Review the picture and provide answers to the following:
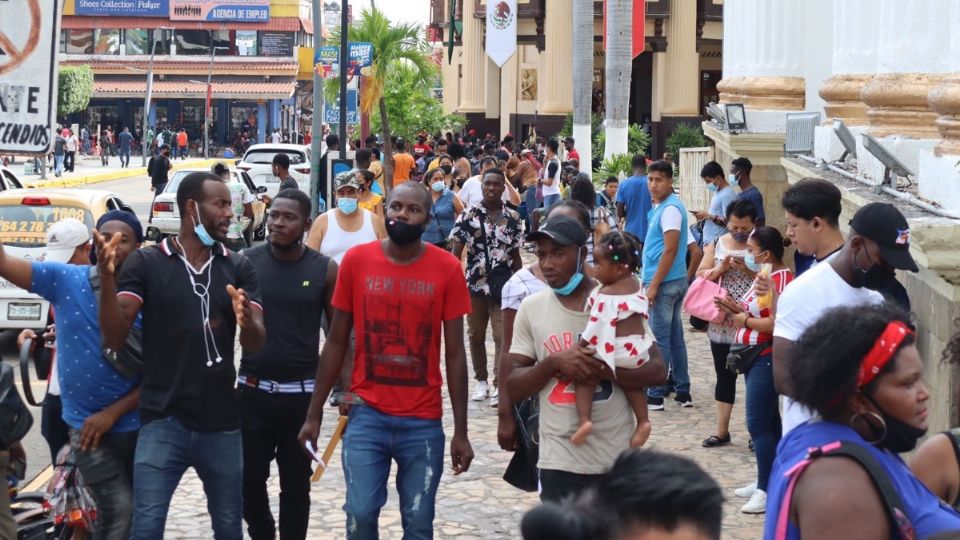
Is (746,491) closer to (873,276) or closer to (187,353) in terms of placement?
(873,276)

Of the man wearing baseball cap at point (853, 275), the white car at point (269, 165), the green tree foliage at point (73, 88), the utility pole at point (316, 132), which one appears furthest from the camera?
the green tree foliage at point (73, 88)

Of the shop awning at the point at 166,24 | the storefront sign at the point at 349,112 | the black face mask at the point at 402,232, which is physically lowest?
the black face mask at the point at 402,232

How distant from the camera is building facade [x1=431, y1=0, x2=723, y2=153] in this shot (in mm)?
44281

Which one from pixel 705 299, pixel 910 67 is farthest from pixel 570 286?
pixel 910 67

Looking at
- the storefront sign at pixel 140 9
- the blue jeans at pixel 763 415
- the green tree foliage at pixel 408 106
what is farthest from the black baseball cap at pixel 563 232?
the storefront sign at pixel 140 9

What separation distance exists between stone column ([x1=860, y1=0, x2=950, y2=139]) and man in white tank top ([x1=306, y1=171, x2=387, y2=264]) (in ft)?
12.1

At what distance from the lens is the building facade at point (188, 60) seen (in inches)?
3241

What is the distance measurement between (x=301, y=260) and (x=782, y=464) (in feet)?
13.2

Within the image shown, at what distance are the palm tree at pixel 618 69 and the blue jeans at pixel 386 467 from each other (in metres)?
17.0

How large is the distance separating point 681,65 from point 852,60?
32.7 metres

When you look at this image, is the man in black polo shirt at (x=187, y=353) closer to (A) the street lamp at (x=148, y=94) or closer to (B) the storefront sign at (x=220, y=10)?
(A) the street lamp at (x=148, y=94)

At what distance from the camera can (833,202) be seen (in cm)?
654

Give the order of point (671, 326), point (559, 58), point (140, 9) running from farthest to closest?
point (140, 9), point (559, 58), point (671, 326)

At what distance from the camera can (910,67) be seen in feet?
32.2
